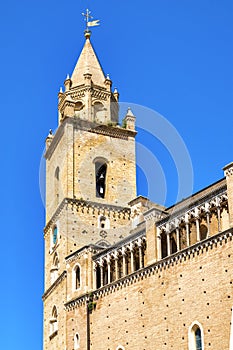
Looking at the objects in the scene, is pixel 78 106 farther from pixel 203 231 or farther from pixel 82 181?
pixel 203 231

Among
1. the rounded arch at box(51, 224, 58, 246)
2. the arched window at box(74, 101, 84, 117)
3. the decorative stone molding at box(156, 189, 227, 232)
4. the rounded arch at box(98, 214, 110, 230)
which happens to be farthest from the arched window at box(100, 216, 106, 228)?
the decorative stone molding at box(156, 189, 227, 232)

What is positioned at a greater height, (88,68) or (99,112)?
(88,68)

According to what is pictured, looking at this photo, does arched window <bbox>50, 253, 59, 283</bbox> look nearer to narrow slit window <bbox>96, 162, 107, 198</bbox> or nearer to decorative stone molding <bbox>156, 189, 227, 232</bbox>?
narrow slit window <bbox>96, 162, 107, 198</bbox>

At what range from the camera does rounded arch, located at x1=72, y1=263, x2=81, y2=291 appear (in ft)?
87.0

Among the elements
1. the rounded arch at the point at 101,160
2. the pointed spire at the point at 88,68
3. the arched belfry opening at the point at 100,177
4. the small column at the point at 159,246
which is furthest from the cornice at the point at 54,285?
the pointed spire at the point at 88,68

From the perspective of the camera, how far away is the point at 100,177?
31.0 m

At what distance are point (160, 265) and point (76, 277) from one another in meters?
5.71

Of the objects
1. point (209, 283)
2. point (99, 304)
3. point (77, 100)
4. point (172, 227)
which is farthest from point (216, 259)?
point (77, 100)

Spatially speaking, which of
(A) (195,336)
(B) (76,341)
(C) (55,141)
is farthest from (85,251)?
(C) (55,141)

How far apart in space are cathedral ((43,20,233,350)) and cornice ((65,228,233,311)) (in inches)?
1.2

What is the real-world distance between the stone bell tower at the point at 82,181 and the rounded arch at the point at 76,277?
0.06 metres

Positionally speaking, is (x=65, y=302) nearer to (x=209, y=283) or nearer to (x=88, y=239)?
(x=88, y=239)

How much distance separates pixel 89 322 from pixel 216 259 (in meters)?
7.18

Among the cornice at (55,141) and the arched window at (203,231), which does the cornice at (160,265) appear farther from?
the cornice at (55,141)
